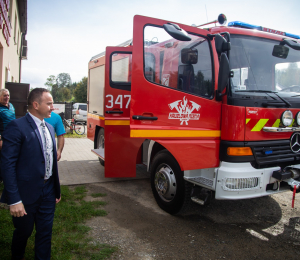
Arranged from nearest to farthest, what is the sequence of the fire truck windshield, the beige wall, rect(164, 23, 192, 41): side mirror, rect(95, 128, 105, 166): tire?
rect(164, 23, 192, 41): side mirror
the fire truck windshield
rect(95, 128, 105, 166): tire
the beige wall

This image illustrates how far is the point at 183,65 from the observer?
151 inches

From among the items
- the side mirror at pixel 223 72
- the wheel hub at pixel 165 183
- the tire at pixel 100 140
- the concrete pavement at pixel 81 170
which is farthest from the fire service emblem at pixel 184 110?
the tire at pixel 100 140

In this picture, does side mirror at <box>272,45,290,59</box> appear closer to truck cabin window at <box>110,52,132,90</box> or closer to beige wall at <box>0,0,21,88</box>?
truck cabin window at <box>110,52,132,90</box>

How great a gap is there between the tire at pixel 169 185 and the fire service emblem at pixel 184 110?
68 centimetres

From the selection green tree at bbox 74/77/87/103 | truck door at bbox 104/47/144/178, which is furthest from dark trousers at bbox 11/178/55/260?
green tree at bbox 74/77/87/103

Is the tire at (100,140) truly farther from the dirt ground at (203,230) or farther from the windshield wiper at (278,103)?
the windshield wiper at (278,103)

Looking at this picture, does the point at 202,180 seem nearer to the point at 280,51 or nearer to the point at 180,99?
the point at 180,99

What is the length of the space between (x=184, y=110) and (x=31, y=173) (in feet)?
7.07

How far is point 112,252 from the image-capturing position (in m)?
3.12

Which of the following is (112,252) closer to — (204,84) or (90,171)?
(204,84)

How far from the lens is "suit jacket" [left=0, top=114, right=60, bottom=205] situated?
221 centimetres

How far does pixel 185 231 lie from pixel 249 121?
5.57 feet

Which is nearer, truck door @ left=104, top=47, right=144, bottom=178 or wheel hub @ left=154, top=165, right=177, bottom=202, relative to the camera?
wheel hub @ left=154, top=165, right=177, bottom=202

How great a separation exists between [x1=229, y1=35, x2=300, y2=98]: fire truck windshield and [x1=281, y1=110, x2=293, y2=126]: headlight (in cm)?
27
